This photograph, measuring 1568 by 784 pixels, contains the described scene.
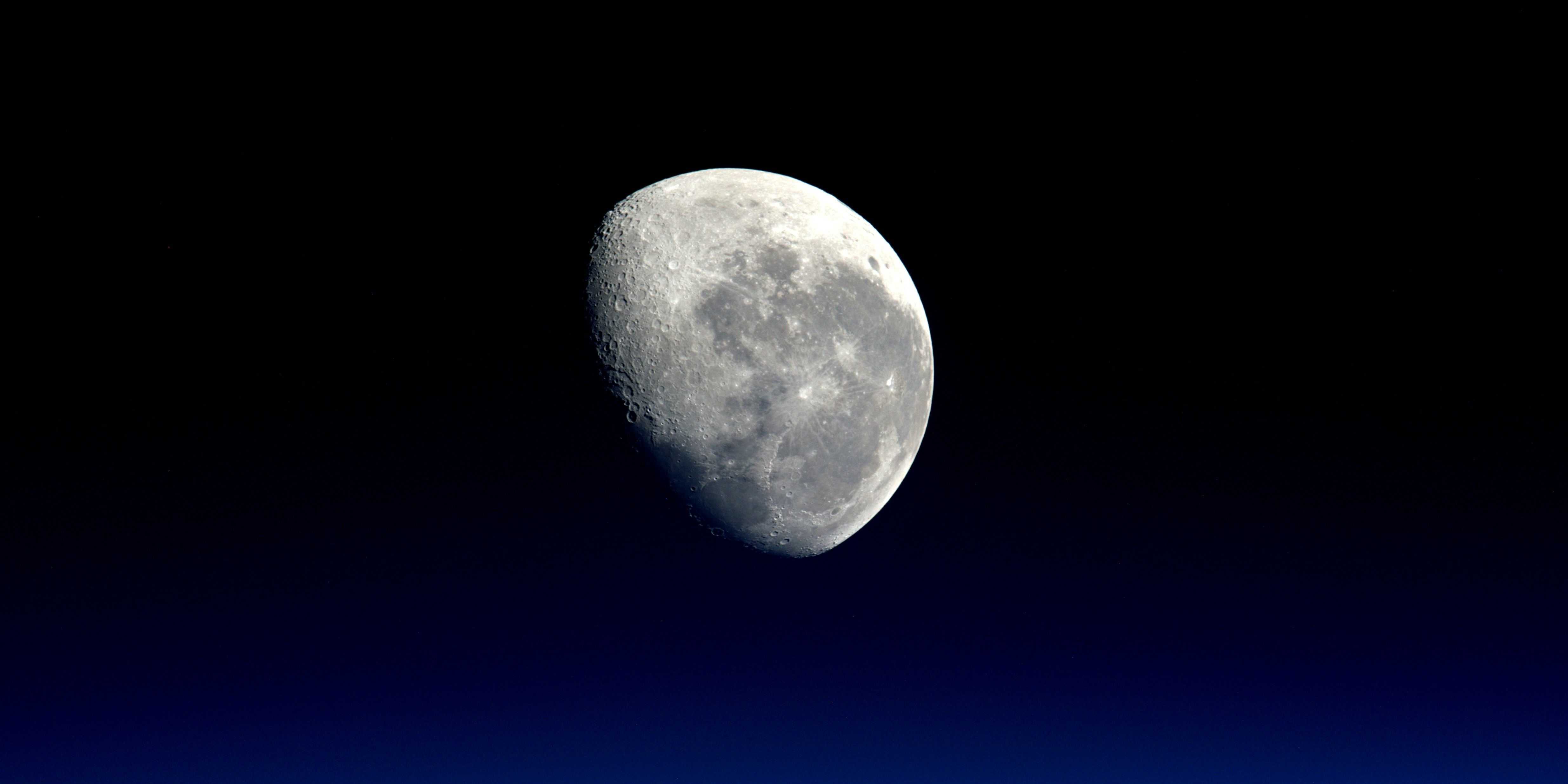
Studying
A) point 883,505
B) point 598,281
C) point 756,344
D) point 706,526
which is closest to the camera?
point 756,344

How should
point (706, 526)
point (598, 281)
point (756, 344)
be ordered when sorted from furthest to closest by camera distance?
point (706, 526), point (598, 281), point (756, 344)

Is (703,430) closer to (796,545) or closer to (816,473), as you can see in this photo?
(816,473)

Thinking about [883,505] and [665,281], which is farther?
[883,505]

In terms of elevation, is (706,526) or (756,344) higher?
(756,344)

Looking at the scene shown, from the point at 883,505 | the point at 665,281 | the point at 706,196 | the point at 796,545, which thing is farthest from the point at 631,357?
the point at 883,505

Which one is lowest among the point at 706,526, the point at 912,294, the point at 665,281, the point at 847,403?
the point at 706,526

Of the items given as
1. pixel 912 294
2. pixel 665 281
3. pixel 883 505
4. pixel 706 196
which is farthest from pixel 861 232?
pixel 883 505
